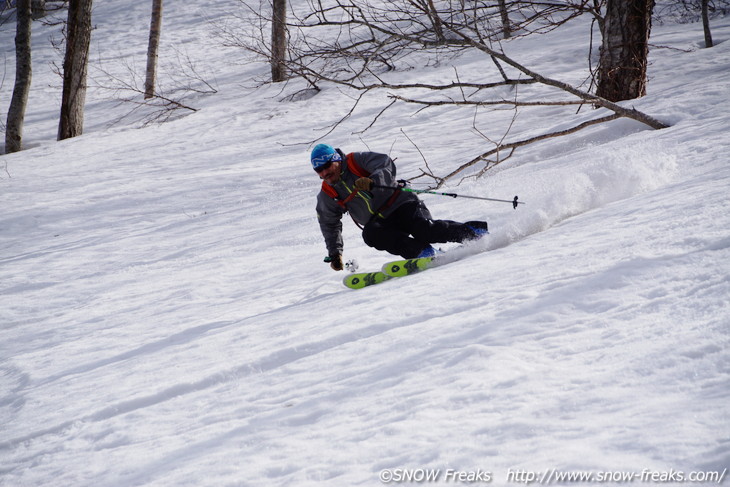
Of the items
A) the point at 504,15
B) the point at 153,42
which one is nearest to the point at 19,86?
the point at 153,42

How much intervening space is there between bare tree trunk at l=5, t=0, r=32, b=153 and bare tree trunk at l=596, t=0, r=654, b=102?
12.1 meters

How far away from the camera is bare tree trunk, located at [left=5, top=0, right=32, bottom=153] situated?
12617 millimetres

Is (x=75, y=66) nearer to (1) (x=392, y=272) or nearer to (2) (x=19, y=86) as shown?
(2) (x=19, y=86)

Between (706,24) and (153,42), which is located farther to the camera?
(153,42)

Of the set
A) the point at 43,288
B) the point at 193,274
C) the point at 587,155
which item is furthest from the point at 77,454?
the point at 587,155

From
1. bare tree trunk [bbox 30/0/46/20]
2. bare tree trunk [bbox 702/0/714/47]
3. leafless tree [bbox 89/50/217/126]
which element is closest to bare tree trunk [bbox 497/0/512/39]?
bare tree trunk [bbox 702/0/714/47]

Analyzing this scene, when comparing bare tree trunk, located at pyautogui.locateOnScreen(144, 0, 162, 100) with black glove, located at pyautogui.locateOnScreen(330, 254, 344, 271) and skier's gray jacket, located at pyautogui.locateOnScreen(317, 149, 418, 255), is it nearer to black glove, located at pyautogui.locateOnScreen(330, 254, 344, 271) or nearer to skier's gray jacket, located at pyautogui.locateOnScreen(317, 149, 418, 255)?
skier's gray jacket, located at pyautogui.locateOnScreen(317, 149, 418, 255)

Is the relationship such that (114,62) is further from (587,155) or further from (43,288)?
(587,155)

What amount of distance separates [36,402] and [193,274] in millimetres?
2829

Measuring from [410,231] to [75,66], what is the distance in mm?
11091

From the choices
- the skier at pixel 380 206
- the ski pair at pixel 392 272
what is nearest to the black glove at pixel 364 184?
the skier at pixel 380 206

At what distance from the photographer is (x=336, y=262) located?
5070mm

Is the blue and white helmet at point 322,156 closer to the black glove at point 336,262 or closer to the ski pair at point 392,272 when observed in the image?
the black glove at point 336,262

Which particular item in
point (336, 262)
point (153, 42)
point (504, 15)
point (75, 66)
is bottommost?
point (336, 262)
